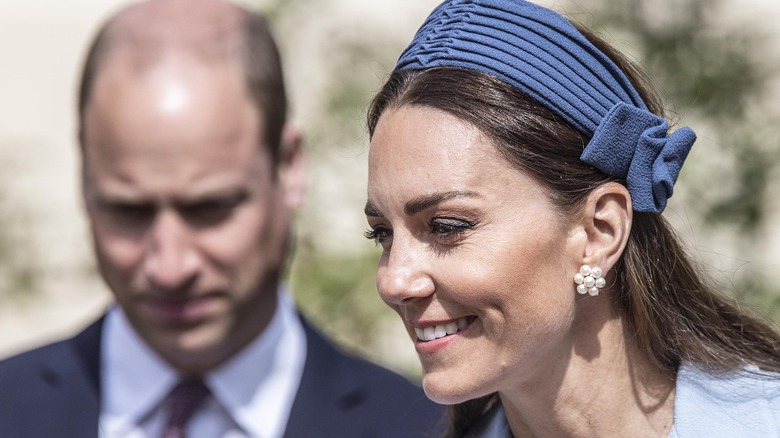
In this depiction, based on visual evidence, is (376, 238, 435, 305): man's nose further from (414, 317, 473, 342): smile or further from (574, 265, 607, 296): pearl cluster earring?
(574, 265, 607, 296): pearl cluster earring

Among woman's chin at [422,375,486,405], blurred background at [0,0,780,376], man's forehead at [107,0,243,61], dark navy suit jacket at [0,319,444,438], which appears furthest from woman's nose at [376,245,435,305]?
blurred background at [0,0,780,376]

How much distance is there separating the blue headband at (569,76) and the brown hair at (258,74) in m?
1.09

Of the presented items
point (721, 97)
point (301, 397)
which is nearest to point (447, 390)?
point (301, 397)

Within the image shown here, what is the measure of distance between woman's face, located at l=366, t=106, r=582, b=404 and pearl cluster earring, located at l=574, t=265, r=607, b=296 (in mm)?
20

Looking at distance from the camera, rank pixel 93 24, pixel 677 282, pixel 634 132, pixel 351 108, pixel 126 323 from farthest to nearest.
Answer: pixel 93 24
pixel 351 108
pixel 126 323
pixel 677 282
pixel 634 132

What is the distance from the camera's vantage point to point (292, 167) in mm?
3627

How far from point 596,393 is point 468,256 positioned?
437 mm

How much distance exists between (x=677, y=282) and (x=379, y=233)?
0.65m

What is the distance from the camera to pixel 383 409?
3367mm

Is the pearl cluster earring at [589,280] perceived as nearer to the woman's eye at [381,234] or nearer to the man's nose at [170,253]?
the woman's eye at [381,234]

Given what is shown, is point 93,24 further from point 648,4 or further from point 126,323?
point 126,323

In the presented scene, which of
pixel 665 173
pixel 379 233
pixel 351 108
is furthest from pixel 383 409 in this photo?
pixel 351 108

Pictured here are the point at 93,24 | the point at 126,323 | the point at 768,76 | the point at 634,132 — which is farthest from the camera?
the point at 93,24

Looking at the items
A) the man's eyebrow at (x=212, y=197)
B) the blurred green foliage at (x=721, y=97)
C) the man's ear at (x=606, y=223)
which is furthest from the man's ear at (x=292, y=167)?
the blurred green foliage at (x=721, y=97)
